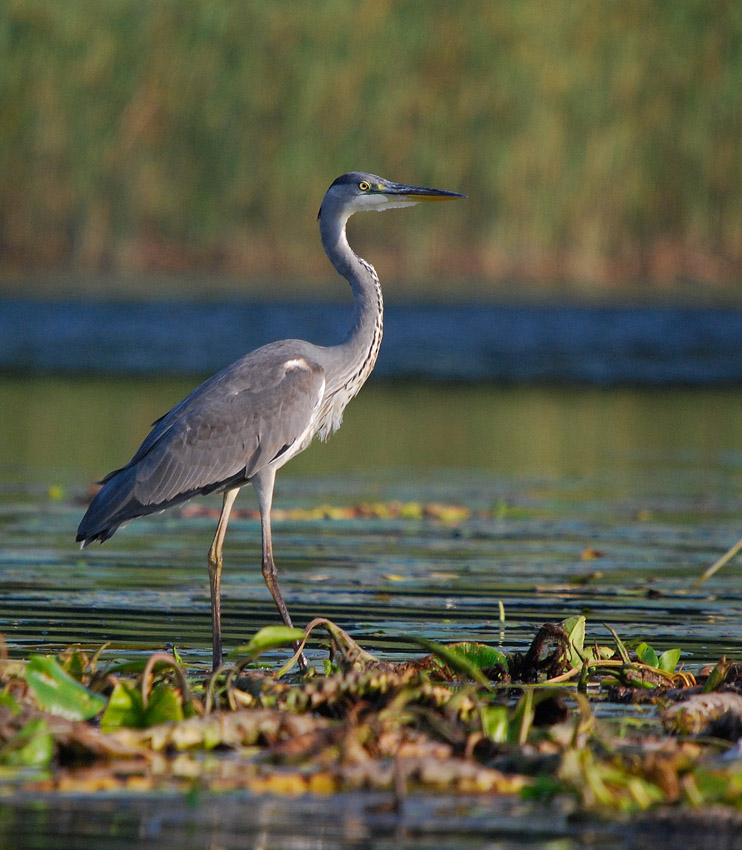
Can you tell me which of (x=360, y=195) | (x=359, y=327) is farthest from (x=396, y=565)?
(x=360, y=195)

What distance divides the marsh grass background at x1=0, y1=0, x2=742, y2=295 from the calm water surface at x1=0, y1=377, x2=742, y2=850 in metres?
16.4

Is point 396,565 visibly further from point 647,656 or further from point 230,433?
point 647,656

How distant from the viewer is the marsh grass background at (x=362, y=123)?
32062 millimetres

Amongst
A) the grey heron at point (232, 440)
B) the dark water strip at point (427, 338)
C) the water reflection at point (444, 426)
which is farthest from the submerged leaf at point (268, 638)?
the dark water strip at point (427, 338)

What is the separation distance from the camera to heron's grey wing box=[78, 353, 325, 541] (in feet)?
22.9

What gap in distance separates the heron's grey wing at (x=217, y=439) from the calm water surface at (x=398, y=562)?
1.51ft

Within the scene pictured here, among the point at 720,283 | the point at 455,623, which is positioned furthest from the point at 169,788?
the point at 720,283

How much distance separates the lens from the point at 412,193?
7734mm

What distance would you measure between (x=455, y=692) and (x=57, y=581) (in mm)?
3291

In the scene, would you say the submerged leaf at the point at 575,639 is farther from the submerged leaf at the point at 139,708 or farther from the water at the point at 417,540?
the submerged leaf at the point at 139,708

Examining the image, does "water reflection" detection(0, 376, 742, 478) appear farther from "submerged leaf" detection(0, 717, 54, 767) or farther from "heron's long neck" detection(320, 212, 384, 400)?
"submerged leaf" detection(0, 717, 54, 767)

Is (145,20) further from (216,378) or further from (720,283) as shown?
(216,378)

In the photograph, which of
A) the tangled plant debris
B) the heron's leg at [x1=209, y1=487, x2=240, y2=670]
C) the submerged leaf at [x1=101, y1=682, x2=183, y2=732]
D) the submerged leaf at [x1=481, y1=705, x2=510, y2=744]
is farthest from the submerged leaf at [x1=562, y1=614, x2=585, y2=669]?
the submerged leaf at [x1=101, y1=682, x2=183, y2=732]

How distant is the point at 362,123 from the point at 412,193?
26.1 m
